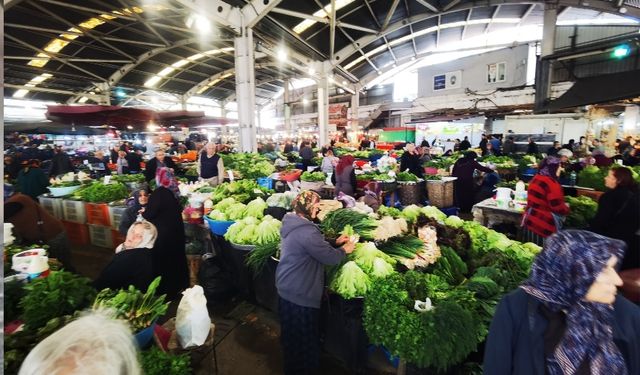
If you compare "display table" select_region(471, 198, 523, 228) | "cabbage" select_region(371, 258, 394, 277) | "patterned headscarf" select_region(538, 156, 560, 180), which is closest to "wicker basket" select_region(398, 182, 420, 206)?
"display table" select_region(471, 198, 523, 228)

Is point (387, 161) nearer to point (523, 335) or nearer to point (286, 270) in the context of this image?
point (286, 270)

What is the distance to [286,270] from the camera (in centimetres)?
263

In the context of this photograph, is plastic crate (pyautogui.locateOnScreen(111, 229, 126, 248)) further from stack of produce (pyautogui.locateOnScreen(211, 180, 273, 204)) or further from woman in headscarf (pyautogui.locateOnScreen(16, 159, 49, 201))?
woman in headscarf (pyautogui.locateOnScreen(16, 159, 49, 201))

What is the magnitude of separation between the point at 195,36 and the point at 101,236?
40.3 feet

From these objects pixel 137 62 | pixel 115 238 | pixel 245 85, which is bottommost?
pixel 115 238

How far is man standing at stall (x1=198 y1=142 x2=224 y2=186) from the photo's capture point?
6.84m

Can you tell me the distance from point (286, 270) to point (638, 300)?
9.59 feet

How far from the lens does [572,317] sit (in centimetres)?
125

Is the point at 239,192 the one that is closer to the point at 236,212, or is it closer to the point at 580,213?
the point at 236,212

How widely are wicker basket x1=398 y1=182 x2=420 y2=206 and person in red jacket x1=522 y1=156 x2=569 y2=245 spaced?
10.7 feet

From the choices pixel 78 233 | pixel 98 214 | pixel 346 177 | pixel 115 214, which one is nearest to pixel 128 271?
pixel 115 214

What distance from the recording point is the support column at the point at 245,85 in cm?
1049

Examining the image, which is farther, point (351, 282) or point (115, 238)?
point (115, 238)

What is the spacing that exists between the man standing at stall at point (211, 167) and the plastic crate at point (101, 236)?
202 centimetres
